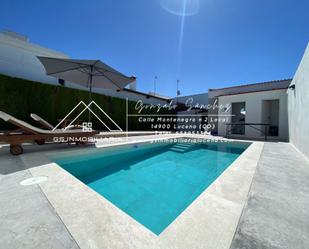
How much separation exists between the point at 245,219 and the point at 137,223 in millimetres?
1079

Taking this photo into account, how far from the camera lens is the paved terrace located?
1.18 m

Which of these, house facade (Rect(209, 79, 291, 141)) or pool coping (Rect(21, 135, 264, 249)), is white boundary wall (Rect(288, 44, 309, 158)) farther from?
house facade (Rect(209, 79, 291, 141))

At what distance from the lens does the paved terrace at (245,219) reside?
1179mm

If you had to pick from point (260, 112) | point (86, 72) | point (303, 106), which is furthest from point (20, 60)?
point (260, 112)

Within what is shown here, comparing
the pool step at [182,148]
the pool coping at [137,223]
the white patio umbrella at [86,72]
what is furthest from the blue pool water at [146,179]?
the white patio umbrella at [86,72]

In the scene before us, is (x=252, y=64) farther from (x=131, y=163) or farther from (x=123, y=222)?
(x=123, y=222)

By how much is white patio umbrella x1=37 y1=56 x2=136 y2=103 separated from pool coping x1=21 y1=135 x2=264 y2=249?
492 centimetres

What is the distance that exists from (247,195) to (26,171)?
148 inches

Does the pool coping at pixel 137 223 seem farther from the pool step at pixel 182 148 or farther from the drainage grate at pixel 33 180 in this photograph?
the pool step at pixel 182 148

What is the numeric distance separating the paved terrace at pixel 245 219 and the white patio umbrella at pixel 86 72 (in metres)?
4.67

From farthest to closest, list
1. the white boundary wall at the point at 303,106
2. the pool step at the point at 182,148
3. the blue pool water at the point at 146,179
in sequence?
the pool step at the point at 182,148, the white boundary wall at the point at 303,106, the blue pool water at the point at 146,179

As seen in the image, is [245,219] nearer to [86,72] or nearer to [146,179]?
[146,179]

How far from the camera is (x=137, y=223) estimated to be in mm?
1449

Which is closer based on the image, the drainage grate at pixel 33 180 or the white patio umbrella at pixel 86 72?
the drainage grate at pixel 33 180
